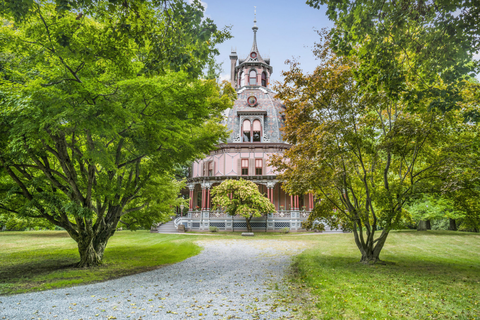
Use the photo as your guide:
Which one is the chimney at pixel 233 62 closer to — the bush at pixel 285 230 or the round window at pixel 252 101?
the round window at pixel 252 101

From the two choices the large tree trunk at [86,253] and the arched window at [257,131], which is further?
the arched window at [257,131]

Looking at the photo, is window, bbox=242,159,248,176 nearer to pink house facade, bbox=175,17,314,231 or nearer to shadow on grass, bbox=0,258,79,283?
pink house facade, bbox=175,17,314,231

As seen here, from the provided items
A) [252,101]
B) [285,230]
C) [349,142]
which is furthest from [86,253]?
[252,101]

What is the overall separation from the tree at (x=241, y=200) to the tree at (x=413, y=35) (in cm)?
2105

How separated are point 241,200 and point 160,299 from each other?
71.2ft

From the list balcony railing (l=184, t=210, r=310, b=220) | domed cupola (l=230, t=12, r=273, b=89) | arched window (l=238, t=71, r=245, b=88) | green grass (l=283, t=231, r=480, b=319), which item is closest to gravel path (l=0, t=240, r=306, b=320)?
green grass (l=283, t=231, r=480, b=319)

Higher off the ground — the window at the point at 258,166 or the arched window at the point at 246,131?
the arched window at the point at 246,131

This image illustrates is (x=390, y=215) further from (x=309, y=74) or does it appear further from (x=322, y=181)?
(x=309, y=74)

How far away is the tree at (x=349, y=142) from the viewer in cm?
941

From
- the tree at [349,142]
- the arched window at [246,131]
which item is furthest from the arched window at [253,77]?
the tree at [349,142]

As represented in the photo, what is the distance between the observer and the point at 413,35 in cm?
619

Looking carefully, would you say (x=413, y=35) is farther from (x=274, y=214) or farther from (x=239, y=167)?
(x=239, y=167)

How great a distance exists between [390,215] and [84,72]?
31.5 feet

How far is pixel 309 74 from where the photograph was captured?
10734mm
